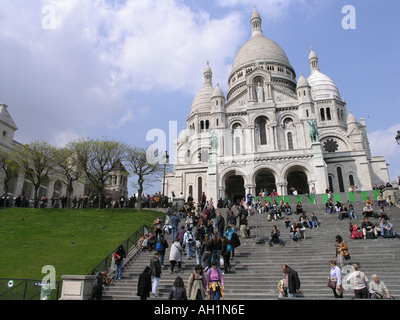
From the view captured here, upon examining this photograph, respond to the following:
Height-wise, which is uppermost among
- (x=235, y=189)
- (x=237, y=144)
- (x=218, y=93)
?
(x=218, y=93)

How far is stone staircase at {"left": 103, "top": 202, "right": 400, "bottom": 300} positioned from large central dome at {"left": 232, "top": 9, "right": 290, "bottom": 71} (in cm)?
4550

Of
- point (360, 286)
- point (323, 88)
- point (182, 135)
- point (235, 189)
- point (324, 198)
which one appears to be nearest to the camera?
point (360, 286)

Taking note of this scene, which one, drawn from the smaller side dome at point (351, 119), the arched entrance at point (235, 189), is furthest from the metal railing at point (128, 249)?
the smaller side dome at point (351, 119)

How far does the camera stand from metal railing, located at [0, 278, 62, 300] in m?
11.1

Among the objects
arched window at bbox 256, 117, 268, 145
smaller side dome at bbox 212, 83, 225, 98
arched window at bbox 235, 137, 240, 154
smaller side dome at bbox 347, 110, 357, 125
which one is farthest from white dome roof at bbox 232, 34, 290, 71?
arched window at bbox 235, 137, 240, 154

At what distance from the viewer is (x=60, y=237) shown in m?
20.3

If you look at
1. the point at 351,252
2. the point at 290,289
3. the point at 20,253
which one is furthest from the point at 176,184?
the point at 290,289

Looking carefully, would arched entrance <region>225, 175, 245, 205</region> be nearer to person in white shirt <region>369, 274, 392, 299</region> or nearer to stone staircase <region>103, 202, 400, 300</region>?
stone staircase <region>103, 202, 400, 300</region>

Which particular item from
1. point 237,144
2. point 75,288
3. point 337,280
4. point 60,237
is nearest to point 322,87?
point 237,144

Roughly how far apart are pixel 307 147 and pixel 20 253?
31.5 m

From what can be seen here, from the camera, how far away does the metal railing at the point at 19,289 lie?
36.5 feet

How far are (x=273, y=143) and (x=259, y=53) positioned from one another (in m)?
25.0

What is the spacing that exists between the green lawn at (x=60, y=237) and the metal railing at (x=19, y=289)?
2.82 metres

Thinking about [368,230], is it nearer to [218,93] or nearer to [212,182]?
[212,182]
